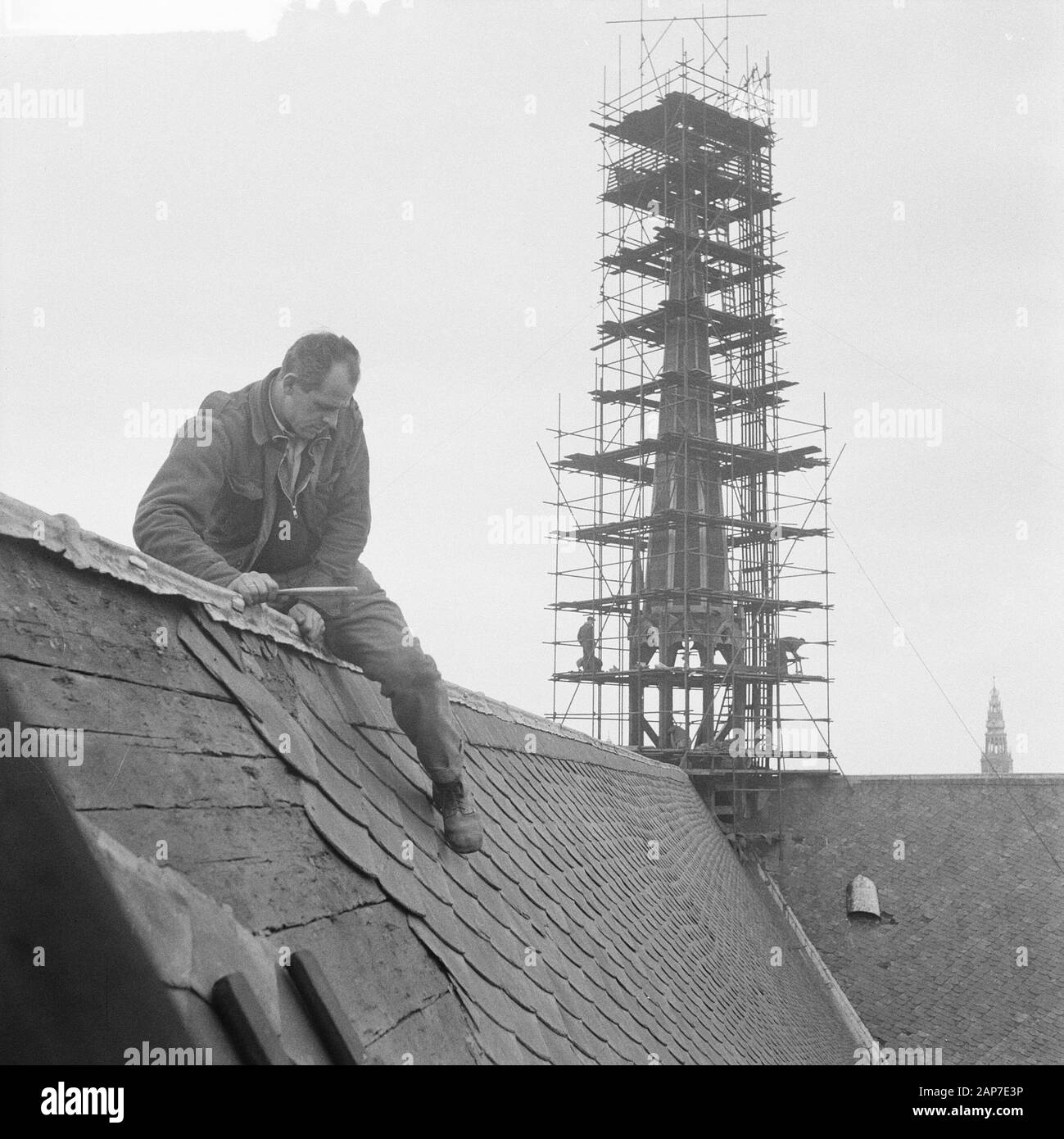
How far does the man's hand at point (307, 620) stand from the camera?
420 centimetres

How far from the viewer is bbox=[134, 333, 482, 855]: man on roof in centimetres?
418

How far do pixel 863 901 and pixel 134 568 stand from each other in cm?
2377

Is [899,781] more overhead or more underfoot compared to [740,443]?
more underfoot

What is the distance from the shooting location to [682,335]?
112 feet

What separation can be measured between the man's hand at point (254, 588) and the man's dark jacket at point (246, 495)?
24 cm

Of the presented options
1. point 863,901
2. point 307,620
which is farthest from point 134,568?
point 863,901

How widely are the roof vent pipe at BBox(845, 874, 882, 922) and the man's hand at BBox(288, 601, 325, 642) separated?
73.2 ft

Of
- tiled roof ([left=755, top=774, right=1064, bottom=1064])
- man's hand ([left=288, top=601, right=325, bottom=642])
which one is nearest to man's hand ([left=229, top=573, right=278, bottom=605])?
man's hand ([left=288, top=601, right=325, bottom=642])

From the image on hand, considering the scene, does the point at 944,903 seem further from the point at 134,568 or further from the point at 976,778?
the point at 134,568
